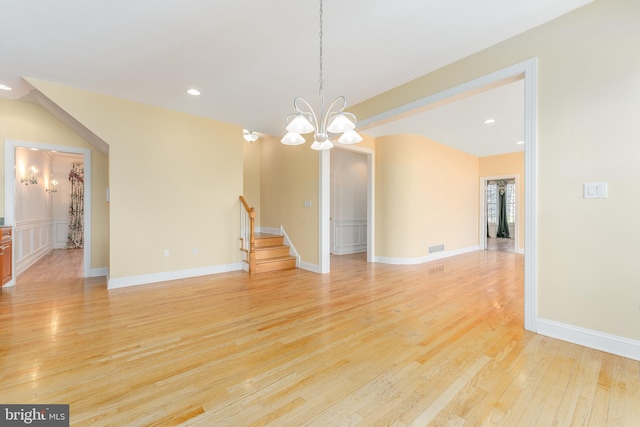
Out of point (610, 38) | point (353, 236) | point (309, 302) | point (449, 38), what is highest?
point (449, 38)

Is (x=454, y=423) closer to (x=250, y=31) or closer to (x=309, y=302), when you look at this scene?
(x=309, y=302)

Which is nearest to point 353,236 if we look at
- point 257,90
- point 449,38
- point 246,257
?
point 246,257

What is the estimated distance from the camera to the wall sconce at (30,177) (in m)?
5.16

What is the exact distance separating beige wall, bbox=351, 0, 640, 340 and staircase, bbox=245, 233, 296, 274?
3.90 m

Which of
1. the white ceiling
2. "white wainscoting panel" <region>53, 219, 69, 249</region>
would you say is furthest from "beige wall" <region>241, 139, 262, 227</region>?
"white wainscoting panel" <region>53, 219, 69, 249</region>

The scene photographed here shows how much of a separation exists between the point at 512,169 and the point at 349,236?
4840 millimetres

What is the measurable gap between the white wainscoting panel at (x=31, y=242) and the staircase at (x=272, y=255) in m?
3.70

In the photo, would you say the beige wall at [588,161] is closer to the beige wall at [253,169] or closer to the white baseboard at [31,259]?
the beige wall at [253,169]

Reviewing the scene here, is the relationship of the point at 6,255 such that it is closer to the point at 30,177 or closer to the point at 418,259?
the point at 30,177

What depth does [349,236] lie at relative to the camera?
7.13m

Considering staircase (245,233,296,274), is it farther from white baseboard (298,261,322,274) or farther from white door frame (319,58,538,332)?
white door frame (319,58,538,332)

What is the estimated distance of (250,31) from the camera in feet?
7.84

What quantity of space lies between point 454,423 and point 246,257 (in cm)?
425

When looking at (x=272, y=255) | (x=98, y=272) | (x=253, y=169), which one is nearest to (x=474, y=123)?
(x=272, y=255)
